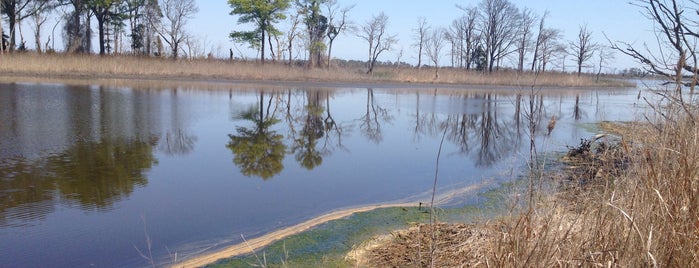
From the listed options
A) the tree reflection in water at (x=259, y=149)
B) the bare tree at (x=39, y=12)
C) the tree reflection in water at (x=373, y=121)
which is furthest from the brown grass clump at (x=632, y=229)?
the bare tree at (x=39, y=12)

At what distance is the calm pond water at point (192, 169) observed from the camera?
470cm

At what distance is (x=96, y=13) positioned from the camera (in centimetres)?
4072

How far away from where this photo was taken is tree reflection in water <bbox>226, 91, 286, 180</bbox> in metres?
7.80

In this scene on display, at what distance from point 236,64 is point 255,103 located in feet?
58.8

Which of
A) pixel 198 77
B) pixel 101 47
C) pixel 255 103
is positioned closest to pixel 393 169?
pixel 255 103

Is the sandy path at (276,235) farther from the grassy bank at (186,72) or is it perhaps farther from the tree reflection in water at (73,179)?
the grassy bank at (186,72)

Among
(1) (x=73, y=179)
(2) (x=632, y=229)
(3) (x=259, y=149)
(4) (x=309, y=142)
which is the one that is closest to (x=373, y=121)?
(4) (x=309, y=142)

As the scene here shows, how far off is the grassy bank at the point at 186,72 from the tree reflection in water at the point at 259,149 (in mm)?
17701

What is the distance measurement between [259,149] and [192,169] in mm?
2012

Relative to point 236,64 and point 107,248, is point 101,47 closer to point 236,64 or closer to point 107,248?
point 236,64

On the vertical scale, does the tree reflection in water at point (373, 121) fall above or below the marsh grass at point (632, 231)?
below

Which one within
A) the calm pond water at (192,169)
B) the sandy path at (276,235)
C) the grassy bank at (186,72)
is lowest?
the sandy path at (276,235)

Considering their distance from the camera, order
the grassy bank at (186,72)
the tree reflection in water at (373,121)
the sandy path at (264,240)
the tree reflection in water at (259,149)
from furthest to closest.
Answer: the grassy bank at (186,72)
the tree reflection in water at (373,121)
the tree reflection in water at (259,149)
the sandy path at (264,240)

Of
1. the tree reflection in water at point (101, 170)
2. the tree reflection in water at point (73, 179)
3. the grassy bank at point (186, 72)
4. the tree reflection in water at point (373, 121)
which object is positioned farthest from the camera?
the grassy bank at point (186, 72)
